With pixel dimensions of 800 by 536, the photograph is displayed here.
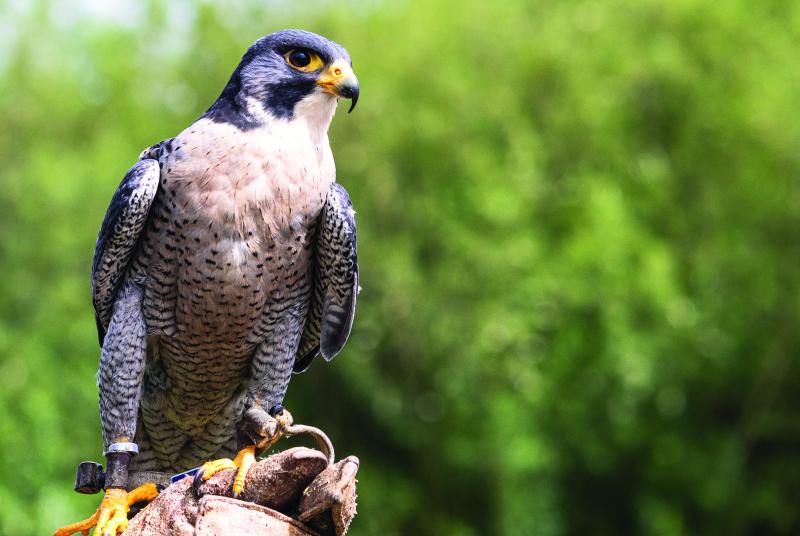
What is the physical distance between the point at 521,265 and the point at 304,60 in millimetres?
8538

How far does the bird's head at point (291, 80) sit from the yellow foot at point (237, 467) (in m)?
1.08

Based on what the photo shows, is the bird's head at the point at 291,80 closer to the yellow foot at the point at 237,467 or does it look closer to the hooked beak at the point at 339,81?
the hooked beak at the point at 339,81

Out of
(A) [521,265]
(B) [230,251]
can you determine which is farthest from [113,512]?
(A) [521,265]

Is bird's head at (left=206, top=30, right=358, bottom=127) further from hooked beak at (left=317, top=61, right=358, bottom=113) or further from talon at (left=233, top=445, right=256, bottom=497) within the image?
talon at (left=233, top=445, right=256, bottom=497)

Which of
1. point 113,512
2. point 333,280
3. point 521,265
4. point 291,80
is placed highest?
point 291,80

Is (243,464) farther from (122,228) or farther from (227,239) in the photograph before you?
(122,228)

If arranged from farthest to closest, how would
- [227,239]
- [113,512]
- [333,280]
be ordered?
[333,280] → [227,239] → [113,512]

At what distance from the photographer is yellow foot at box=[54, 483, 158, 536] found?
3090mm

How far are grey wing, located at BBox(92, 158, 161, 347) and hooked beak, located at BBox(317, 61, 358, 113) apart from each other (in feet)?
2.07

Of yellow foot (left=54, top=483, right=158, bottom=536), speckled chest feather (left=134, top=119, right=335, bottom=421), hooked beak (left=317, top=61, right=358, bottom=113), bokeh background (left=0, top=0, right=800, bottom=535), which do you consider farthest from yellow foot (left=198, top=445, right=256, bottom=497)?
bokeh background (left=0, top=0, right=800, bottom=535)

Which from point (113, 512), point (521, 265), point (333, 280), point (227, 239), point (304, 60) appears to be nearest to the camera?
point (113, 512)

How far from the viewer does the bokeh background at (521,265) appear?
38.0ft

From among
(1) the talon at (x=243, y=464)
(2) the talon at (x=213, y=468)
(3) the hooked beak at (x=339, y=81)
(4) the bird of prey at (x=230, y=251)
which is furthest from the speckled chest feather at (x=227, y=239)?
(2) the talon at (x=213, y=468)

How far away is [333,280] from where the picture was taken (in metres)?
3.60
